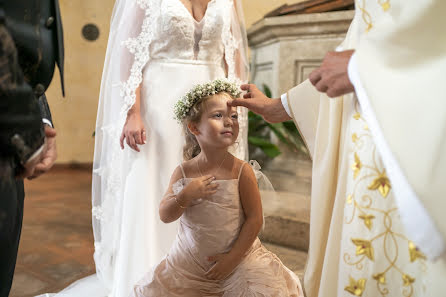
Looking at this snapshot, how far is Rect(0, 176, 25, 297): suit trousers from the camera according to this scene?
36.3 inches

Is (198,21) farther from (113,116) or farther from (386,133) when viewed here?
(386,133)

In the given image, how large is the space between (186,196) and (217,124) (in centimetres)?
30

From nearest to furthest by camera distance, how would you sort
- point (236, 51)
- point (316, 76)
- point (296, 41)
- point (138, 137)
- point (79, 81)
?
point (316, 76) < point (138, 137) < point (236, 51) < point (296, 41) < point (79, 81)

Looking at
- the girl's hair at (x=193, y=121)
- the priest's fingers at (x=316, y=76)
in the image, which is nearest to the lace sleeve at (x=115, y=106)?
the girl's hair at (x=193, y=121)

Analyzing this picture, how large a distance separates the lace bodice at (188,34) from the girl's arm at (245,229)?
95cm

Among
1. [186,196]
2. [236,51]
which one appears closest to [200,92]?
[186,196]

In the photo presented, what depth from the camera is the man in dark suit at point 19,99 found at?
0.84 metres

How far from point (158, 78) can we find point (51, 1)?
0.99 m

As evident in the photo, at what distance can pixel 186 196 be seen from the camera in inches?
55.5

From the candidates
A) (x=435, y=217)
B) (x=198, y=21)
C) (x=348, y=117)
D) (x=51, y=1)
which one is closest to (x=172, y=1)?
(x=198, y=21)

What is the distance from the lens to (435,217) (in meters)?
0.84

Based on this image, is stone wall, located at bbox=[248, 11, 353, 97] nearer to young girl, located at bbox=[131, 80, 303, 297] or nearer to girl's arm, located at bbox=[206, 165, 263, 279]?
young girl, located at bbox=[131, 80, 303, 297]

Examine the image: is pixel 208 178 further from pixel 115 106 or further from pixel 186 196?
pixel 115 106

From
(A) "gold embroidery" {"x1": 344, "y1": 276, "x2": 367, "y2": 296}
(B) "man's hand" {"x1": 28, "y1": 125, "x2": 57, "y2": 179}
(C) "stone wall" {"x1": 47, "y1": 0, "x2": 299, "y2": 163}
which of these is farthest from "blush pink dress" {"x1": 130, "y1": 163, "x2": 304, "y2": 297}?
(C) "stone wall" {"x1": 47, "y1": 0, "x2": 299, "y2": 163}
